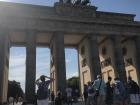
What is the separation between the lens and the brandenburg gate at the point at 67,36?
1400 inches

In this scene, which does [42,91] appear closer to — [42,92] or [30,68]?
[42,92]

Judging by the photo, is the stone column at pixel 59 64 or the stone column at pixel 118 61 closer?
the stone column at pixel 59 64

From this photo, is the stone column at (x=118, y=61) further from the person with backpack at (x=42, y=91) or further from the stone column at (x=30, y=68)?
the person with backpack at (x=42, y=91)

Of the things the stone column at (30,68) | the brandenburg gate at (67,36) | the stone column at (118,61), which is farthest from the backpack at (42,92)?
the stone column at (118,61)

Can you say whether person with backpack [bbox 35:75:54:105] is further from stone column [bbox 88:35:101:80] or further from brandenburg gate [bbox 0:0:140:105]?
stone column [bbox 88:35:101:80]

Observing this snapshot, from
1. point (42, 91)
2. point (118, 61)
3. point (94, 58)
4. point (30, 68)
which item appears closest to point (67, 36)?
point (94, 58)

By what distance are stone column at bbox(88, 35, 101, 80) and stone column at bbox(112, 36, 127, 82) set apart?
A: 3304 mm

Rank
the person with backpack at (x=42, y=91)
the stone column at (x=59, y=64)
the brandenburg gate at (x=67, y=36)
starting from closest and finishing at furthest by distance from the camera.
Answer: the person with backpack at (x=42, y=91)
the stone column at (x=59, y=64)
the brandenburg gate at (x=67, y=36)

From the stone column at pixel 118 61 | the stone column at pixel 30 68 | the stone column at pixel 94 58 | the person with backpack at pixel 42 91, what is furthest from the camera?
the stone column at pixel 118 61

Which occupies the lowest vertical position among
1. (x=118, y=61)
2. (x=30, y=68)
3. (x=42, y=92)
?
(x=42, y=92)

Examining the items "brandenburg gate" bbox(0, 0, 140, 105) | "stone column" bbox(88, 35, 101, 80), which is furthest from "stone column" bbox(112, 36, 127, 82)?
"stone column" bbox(88, 35, 101, 80)

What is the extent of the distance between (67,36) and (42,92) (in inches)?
1168

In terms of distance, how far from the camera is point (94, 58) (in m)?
38.3

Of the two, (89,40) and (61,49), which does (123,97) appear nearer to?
(61,49)
